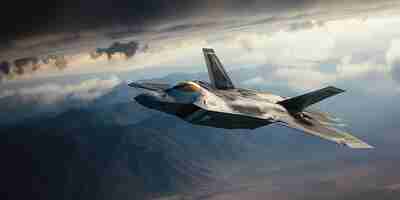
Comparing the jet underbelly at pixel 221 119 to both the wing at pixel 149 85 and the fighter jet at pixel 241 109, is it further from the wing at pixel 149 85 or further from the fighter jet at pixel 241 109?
the wing at pixel 149 85

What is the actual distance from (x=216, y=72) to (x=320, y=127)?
17456 mm

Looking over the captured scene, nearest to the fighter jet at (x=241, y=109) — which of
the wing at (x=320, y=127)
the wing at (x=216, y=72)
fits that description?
the wing at (x=320, y=127)

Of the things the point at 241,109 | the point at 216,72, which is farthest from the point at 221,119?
the point at 216,72

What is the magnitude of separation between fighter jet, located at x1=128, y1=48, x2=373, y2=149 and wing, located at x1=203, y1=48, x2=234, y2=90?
476 centimetres

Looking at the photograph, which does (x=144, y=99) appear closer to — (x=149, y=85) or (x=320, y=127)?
(x=149, y=85)

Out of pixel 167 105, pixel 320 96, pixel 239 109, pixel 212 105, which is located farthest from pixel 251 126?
pixel 320 96

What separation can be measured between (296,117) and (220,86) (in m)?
12.4

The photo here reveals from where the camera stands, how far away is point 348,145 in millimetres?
36250

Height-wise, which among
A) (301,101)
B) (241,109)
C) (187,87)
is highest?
(187,87)

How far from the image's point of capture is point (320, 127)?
4612 centimetres

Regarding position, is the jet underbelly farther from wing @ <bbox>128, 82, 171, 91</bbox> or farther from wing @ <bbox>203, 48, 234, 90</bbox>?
wing @ <bbox>203, 48, 234, 90</bbox>

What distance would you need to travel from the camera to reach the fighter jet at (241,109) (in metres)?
37.8

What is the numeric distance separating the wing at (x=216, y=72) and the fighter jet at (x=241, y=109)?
4.76 metres

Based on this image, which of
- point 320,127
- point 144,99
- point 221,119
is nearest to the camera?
point 221,119
